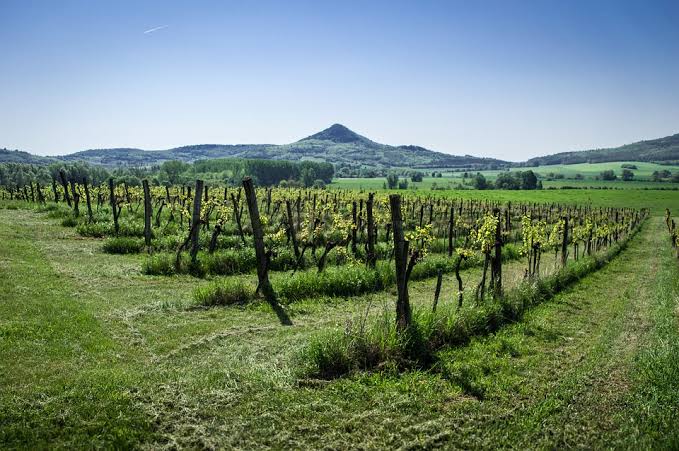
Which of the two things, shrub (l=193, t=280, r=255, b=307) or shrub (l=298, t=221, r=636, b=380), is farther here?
shrub (l=193, t=280, r=255, b=307)

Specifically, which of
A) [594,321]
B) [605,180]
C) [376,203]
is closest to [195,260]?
[594,321]

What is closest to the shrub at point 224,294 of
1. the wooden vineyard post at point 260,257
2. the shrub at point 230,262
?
the wooden vineyard post at point 260,257

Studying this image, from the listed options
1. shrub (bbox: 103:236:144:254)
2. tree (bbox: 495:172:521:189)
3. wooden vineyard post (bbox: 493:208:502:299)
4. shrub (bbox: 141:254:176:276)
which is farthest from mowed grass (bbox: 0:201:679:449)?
tree (bbox: 495:172:521:189)

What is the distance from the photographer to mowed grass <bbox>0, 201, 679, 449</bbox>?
228 inches

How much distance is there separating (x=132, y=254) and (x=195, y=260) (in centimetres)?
426

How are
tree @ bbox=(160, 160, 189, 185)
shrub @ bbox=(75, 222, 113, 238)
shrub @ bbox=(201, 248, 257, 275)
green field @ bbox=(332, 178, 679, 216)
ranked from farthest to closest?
tree @ bbox=(160, 160, 189, 185), green field @ bbox=(332, 178, 679, 216), shrub @ bbox=(75, 222, 113, 238), shrub @ bbox=(201, 248, 257, 275)

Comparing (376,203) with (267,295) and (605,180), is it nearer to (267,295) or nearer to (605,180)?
(267,295)

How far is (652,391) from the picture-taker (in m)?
7.57

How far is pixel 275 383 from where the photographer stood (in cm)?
704

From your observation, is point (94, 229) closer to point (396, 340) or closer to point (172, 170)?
point (396, 340)

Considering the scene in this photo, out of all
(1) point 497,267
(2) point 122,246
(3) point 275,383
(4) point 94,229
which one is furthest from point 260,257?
(4) point 94,229

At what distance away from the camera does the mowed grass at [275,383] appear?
5793 millimetres

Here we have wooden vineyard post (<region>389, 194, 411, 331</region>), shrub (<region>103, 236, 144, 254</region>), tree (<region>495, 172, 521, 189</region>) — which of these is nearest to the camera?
wooden vineyard post (<region>389, 194, 411, 331</region>)

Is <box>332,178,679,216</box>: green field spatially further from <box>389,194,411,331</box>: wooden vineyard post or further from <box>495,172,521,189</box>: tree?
<box>389,194,411,331</box>: wooden vineyard post
